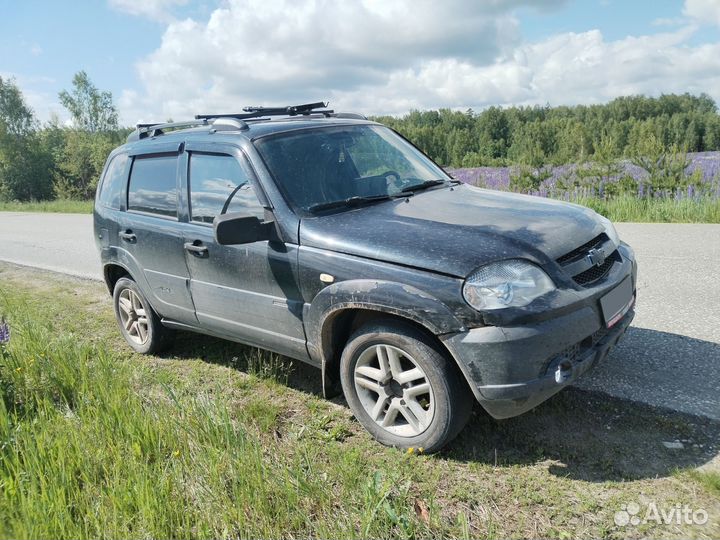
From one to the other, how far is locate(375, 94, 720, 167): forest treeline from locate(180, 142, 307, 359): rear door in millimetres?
23081

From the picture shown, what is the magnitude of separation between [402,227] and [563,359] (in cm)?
113

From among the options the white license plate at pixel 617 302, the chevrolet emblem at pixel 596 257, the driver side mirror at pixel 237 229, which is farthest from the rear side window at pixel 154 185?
the white license plate at pixel 617 302

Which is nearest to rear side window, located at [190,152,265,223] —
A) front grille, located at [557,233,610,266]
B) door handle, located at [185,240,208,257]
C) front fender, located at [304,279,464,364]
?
door handle, located at [185,240,208,257]

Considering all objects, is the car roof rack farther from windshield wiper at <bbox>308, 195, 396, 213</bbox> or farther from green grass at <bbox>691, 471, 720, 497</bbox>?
green grass at <bbox>691, 471, 720, 497</bbox>

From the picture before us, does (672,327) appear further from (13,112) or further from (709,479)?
(13,112)

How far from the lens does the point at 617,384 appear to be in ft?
12.5

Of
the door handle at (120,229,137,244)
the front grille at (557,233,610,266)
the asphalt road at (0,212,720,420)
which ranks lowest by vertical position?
the asphalt road at (0,212,720,420)

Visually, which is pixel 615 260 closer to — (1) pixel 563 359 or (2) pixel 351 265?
(1) pixel 563 359

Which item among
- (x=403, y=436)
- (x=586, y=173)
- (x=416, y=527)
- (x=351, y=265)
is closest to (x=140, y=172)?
(x=351, y=265)

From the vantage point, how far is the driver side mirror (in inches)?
132

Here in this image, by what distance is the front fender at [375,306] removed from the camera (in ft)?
9.46

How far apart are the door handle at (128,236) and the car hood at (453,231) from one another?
207 centimetres

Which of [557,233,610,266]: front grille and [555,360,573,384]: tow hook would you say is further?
[557,233,610,266]: front grille

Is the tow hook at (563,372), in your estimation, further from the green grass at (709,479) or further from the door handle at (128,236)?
the door handle at (128,236)
